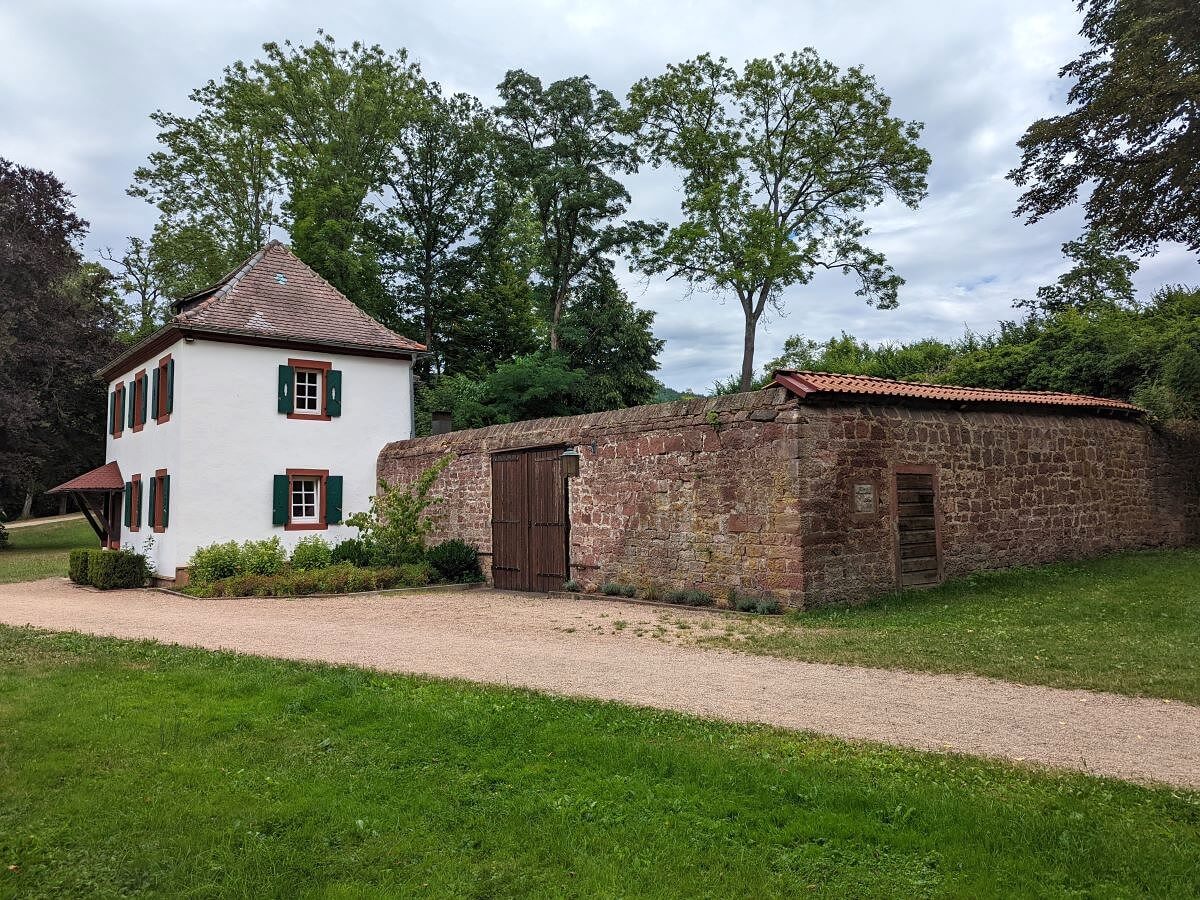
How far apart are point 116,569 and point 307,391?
17.0 ft

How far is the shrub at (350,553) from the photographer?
16.7 meters

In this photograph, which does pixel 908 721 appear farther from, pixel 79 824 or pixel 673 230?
pixel 673 230

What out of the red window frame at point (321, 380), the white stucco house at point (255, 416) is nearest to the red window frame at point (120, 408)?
the white stucco house at point (255, 416)

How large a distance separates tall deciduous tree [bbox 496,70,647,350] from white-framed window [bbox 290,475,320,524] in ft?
48.6

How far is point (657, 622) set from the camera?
1005cm

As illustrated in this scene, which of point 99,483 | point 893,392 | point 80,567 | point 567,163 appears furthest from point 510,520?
point 567,163

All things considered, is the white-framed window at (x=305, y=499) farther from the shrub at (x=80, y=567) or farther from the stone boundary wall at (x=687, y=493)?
the stone boundary wall at (x=687, y=493)

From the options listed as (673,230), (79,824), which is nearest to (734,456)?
(79,824)

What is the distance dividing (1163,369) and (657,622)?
39.1 feet

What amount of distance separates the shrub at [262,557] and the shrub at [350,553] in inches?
39.8

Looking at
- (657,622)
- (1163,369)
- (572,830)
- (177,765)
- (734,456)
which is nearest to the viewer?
(572,830)

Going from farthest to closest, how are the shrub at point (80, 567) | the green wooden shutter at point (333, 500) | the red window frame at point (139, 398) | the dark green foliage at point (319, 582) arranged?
the red window frame at point (139, 398), the green wooden shutter at point (333, 500), the shrub at point (80, 567), the dark green foliage at point (319, 582)

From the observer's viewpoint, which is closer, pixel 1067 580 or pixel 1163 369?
pixel 1067 580

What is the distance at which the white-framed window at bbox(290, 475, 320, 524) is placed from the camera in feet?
57.9
